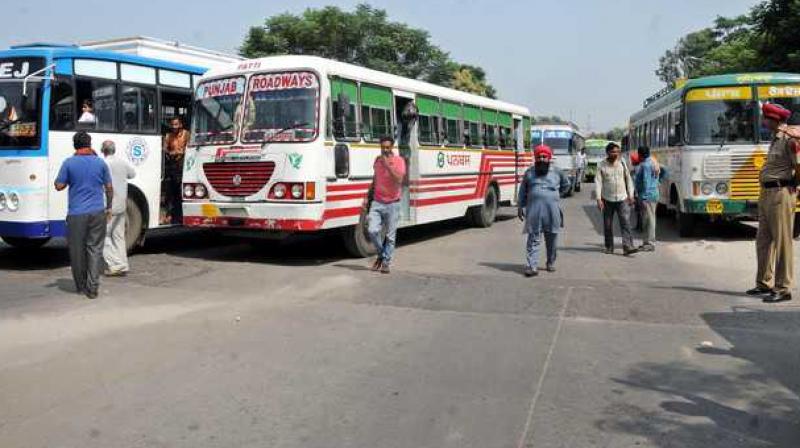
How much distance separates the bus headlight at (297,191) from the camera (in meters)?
9.88

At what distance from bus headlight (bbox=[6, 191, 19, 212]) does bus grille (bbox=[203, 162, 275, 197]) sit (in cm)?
246

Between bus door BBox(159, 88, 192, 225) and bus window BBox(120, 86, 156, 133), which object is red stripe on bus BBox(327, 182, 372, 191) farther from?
bus window BBox(120, 86, 156, 133)

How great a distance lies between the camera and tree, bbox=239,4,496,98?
38.6 m

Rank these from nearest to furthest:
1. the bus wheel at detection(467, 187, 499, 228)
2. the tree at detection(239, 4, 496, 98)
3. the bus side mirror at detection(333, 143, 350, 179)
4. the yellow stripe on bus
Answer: the bus side mirror at detection(333, 143, 350, 179) → the yellow stripe on bus → the bus wheel at detection(467, 187, 499, 228) → the tree at detection(239, 4, 496, 98)

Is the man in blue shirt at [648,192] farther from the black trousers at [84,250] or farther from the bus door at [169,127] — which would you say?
the black trousers at [84,250]

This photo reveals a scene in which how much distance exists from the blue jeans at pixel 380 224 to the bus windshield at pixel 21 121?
4363 mm

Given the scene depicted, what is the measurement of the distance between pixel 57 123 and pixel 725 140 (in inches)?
422

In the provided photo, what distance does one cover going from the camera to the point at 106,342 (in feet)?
20.5

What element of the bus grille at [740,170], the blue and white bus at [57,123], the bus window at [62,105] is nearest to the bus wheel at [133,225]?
the blue and white bus at [57,123]

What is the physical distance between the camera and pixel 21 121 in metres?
9.48

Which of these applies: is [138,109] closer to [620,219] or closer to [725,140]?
[620,219]

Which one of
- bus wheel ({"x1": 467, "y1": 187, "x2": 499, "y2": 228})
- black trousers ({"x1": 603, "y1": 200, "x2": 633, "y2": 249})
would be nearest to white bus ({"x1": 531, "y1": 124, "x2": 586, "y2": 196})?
bus wheel ({"x1": 467, "y1": 187, "x2": 499, "y2": 228})

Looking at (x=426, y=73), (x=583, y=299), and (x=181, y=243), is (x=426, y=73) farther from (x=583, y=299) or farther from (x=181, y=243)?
(x=583, y=299)

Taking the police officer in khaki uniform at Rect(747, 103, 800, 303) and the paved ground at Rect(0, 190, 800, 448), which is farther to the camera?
the police officer in khaki uniform at Rect(747, 103, 800, 303)
